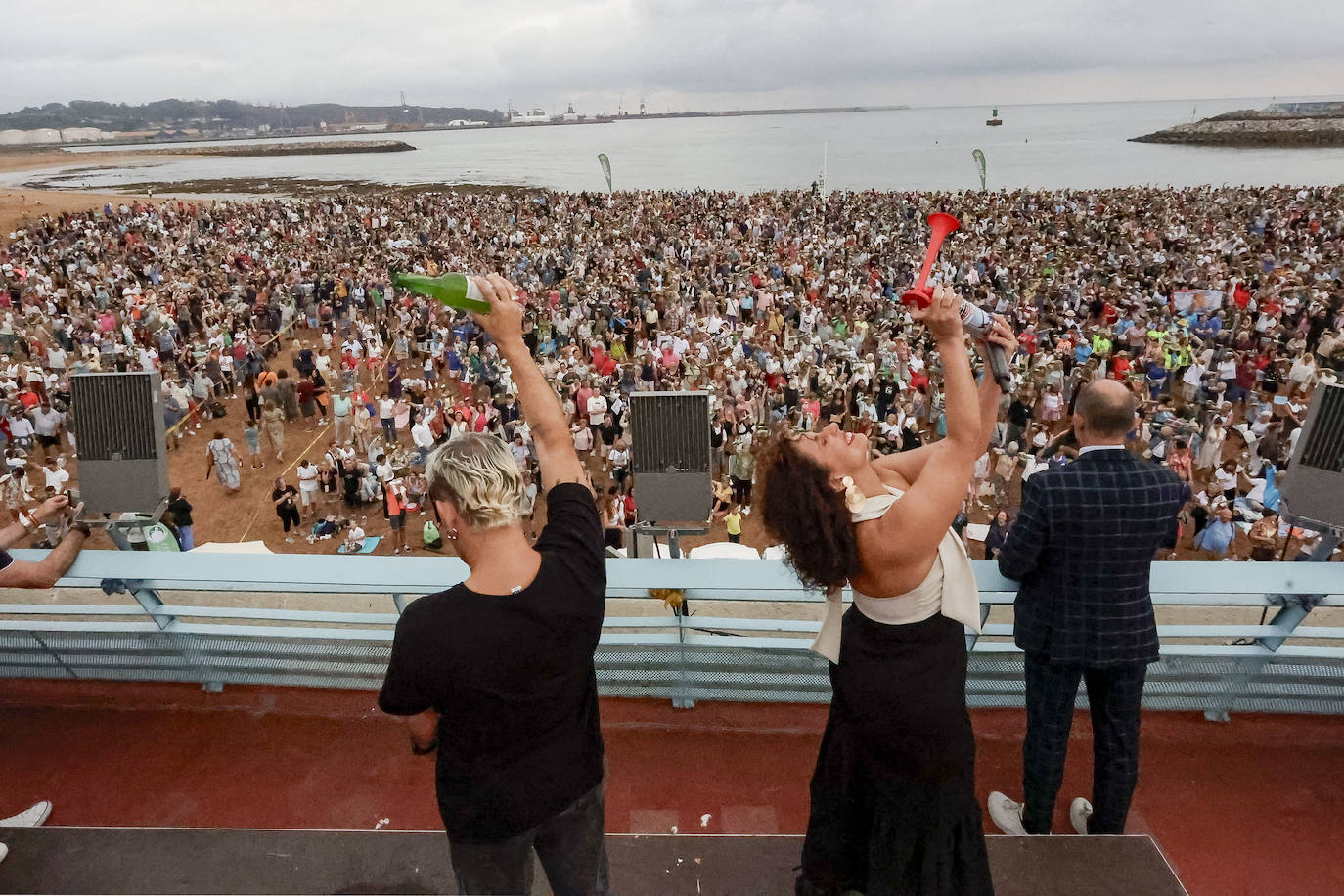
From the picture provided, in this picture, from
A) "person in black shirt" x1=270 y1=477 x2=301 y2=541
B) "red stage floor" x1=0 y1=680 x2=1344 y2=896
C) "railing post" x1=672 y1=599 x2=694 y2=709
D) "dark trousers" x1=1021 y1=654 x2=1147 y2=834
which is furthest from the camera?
"person in black shirt" x1=270 y1=477 x2=301 y2=541

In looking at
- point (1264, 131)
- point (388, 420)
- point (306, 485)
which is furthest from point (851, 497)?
point (1264, 131)

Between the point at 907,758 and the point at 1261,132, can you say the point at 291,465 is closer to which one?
the point at 907,758

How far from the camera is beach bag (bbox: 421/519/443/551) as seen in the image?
37.3 feet

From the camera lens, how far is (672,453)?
3.26 metres

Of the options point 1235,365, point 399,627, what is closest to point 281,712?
point 399,627

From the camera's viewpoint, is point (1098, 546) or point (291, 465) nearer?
point (1098, 546)

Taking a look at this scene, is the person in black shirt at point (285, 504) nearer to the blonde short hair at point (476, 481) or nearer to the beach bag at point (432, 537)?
the beach bag at point (432, 537)

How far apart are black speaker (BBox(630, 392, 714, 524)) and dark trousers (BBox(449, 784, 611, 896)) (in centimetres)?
146

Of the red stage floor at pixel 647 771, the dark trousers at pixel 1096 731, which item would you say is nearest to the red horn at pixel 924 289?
the dark trousers at pixel 1096 731

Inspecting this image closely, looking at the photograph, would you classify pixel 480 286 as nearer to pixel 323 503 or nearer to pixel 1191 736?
pixel 1191 736

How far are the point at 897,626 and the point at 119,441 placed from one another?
322cm

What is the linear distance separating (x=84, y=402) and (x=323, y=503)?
10.4 meters

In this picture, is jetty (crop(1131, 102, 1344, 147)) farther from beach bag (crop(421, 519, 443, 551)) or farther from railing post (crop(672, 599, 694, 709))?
railing post (crop(672, 599, 694, 709))

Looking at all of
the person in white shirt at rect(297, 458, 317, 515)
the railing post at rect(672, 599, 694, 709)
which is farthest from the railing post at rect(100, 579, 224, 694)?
the person in white shirt at rect(297, 458, 317, 515)
